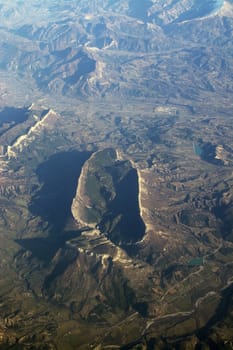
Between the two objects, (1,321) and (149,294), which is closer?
(1,321)

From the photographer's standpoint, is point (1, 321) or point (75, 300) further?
point (75, 300)

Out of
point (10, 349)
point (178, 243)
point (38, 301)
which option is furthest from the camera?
point (178, 243)

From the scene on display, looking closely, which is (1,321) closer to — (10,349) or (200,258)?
(10,349)

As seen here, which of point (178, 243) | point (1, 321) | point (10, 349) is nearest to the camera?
point (10, 349)

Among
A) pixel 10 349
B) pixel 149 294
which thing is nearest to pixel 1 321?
pixel 10 349

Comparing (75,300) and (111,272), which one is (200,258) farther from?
(75,300)

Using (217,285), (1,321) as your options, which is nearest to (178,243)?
(217,285)

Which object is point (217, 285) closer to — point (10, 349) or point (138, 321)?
point (138, 321)

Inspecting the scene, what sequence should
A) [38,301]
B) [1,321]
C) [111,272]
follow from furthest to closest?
1. [111,272]
2. [38,301]
3. [1,321]

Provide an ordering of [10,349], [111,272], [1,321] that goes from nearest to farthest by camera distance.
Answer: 1. [10,349]
2. [1,321]
3. [111,272]
